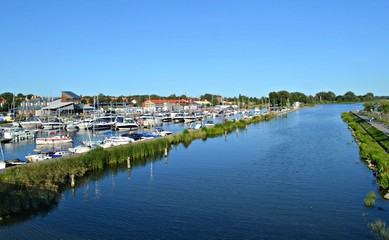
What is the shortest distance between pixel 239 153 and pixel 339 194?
1662 centimetres

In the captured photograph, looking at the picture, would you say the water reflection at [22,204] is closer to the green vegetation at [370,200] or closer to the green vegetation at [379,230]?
the green vegetation at [379,230]

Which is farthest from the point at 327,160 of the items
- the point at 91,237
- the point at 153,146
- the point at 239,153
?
the point at 91,237

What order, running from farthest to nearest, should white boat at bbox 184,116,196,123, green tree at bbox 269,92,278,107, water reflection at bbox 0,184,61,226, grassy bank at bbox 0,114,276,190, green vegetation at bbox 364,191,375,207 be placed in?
green tree at bbox 269,92,278,107
white boat at bbox 184,116,196,123
grassy bank at bbox 0,114,276,190
green vegetation at bbox 364,191,375,207
water reflection at bbox 0,184,61,226

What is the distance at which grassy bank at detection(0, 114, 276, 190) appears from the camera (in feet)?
71.3

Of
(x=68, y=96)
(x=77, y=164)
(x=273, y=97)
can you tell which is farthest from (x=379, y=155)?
(x=273, y=97)

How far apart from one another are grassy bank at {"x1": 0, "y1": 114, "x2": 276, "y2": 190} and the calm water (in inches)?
43.3

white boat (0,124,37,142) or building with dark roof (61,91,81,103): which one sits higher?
building with dark roof (61,91,81,103)

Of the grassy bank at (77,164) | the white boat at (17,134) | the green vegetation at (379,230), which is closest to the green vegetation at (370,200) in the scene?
the green vegetation at (379,230)

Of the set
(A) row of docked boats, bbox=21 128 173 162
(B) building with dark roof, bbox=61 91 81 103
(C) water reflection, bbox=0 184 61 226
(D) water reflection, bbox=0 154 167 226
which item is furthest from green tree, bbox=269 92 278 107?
(C) water reflection, bbox=0 184 61 226

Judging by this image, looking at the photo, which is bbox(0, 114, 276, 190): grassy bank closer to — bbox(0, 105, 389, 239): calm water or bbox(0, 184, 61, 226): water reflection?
bbox(0, 184, 61, 226): water reflection

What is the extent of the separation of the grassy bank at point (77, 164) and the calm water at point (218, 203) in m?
1.10

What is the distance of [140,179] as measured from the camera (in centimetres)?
2727

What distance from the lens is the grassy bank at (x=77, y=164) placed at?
21747mm

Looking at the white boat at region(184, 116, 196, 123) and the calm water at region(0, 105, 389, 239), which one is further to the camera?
the white boat at region(184, 116, 196, 123)
